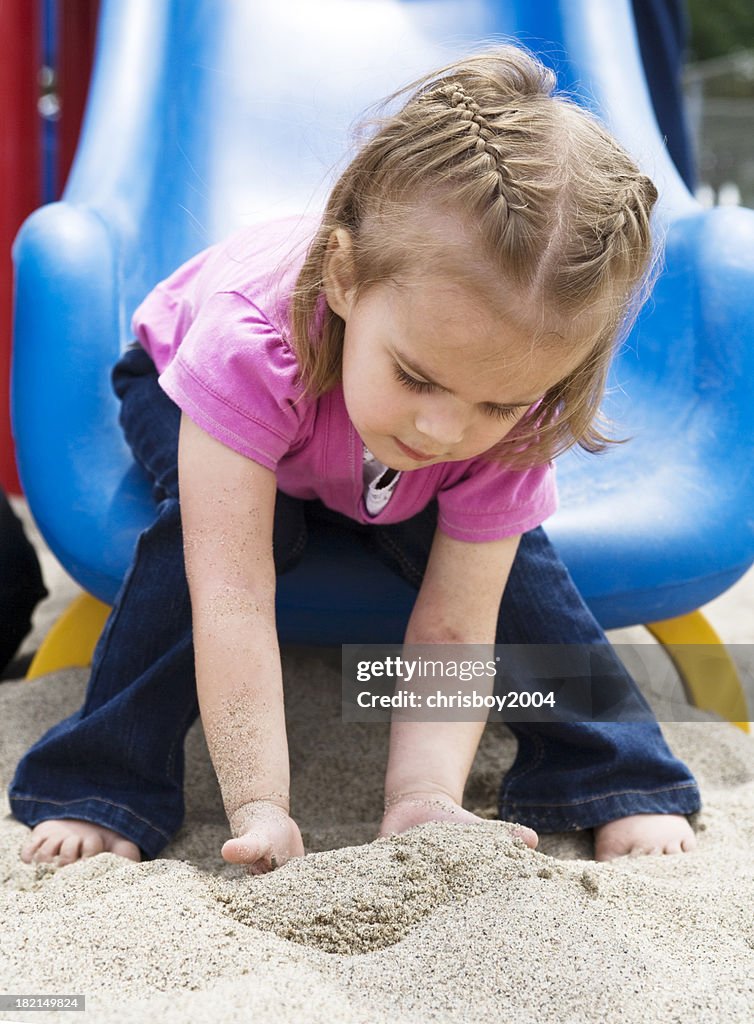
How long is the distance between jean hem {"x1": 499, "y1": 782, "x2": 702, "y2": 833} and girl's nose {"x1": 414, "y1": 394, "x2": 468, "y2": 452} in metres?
0.45

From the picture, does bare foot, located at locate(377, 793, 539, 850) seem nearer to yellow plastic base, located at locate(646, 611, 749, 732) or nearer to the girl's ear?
the girl's ear

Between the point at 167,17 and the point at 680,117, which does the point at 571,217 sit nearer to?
the point at 167,17

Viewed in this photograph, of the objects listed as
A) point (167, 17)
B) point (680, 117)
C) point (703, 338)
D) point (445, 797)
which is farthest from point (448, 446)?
point (680, 117)

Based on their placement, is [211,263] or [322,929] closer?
[322,929]

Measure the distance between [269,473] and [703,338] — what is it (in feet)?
2.45

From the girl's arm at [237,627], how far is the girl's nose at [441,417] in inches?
7.2

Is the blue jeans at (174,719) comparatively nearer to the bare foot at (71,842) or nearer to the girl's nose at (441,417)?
the bare foot at (71,842)

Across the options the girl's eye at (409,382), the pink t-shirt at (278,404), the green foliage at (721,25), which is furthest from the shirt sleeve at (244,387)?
the green foliage at (721,25)

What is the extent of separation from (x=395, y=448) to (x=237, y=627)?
0.66 feet

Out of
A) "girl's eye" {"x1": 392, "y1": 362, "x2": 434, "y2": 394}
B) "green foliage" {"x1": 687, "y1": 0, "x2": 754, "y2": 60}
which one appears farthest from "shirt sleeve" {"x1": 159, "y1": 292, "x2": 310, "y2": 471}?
"green foliage" {"x1": 687, "y1": 0, "x2": 754, "y2": 60}

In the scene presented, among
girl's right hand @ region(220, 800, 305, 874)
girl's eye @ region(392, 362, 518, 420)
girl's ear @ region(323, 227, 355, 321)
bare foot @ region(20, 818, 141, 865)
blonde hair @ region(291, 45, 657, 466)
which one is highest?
blonde hair @ region(291, 45, 657, 466)

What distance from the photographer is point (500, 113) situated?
0.90 m

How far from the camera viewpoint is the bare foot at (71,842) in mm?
1066

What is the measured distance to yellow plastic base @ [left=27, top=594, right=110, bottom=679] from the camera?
1472 millimetres
